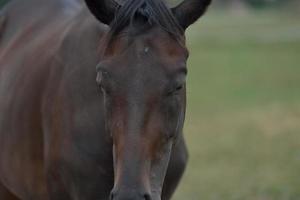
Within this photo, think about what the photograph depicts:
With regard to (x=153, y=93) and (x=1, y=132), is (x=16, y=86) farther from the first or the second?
(x=153, y=93)

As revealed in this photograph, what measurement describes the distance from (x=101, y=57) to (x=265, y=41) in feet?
84.2

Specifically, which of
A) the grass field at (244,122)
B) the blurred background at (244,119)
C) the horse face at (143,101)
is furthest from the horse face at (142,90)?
the grass field at (244,122)

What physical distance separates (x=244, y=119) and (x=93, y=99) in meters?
9.34

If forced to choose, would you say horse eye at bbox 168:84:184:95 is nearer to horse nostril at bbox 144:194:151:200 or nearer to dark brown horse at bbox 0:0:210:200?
dark brown horse at bbox 0:0:210:200

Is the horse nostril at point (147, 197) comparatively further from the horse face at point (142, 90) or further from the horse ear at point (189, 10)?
the horse ear at point (189, 10)

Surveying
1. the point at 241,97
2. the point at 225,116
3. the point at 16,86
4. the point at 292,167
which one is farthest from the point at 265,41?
the point at 16,86

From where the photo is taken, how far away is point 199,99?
16328 millimetres

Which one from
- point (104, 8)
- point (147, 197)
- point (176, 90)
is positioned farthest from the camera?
point (104, 8)

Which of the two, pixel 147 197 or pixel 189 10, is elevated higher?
pixel 189 10

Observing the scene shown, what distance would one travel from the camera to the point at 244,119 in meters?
13.6

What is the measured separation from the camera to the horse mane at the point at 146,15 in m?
3.89

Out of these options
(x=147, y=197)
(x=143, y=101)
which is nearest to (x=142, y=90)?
(x=143, y=101)

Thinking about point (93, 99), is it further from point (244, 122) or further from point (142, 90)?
point (244, 122)

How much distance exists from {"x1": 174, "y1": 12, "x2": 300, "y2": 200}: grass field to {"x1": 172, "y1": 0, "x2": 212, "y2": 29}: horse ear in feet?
14.1
